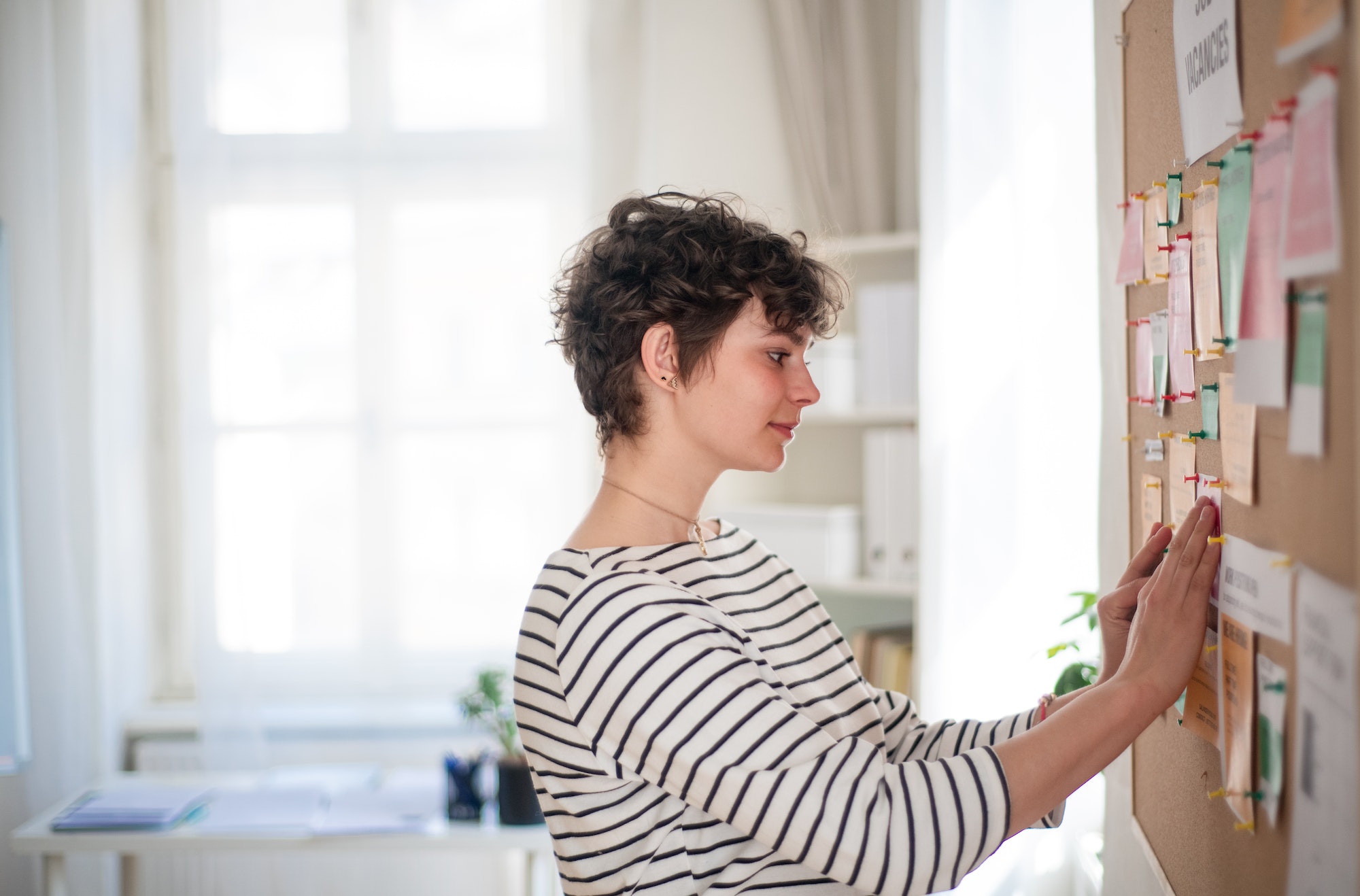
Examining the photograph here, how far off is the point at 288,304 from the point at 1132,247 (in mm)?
2295

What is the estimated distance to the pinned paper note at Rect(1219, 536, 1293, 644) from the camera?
2.21ft

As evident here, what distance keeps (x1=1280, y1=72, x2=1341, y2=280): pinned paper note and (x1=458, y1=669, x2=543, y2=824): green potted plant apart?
69.9 inches

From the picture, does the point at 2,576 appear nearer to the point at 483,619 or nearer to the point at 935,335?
the point at 483,619

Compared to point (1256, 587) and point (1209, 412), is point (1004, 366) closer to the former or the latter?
point (1209, 412)

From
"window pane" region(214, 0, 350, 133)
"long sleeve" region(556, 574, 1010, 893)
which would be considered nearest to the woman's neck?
"long sleeve" region(556, 574, 1010, 893)

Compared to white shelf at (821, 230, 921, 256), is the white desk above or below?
below

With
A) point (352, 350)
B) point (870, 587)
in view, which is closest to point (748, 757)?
point (870, 587)

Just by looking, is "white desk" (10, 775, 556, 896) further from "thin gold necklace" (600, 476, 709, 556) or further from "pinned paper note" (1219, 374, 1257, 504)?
"pinned paper note" (1219, 374, 1257, 504)

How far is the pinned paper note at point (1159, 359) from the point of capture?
953 millimetres

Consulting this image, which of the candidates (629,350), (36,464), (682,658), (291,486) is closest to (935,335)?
(629,350)

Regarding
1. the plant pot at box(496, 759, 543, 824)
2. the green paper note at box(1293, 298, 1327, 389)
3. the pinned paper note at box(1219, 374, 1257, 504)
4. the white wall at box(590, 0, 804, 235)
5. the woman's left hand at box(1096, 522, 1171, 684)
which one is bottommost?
the plant pot at box(496, 759, 543, 824)

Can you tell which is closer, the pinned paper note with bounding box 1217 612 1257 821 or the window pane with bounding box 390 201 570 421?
the pinned paper note with bounding box 1217 612 1257 821

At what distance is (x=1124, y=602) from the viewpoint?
0.96m

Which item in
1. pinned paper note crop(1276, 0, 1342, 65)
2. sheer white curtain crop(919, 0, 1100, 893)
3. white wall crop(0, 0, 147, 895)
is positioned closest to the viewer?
pinned paper note crop(1276, 0, 1342, 65)
